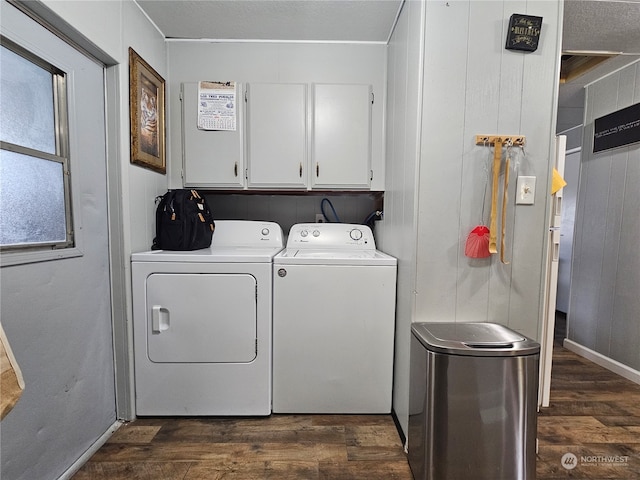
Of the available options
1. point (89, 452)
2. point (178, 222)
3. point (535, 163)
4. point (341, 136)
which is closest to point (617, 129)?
point (535, 163)

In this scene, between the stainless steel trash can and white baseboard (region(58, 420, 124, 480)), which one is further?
white baseboard (region(58, 420, 124, 480))

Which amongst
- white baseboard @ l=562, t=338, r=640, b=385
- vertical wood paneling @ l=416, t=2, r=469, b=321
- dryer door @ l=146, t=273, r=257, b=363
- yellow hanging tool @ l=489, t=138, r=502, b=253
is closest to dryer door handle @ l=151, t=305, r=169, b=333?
dryer door @ l=146, t=273, r=257, b=363

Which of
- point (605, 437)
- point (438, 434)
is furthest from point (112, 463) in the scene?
point (605, 437)

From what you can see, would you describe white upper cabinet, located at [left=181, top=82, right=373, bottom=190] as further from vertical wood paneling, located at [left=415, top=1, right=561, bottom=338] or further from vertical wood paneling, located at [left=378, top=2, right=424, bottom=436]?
vertical wood paneling, located at [left=415, top=1, right=561, bottom=338]

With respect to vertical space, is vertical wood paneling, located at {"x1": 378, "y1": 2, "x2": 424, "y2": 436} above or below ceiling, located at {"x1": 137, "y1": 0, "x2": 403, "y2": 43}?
below

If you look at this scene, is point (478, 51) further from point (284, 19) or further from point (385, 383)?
point (385, 383)

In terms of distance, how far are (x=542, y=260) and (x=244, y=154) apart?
177cm

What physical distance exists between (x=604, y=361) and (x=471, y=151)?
7.37 ft

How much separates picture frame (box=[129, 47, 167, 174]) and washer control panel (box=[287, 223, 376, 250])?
971mm

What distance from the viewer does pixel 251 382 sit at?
158cm

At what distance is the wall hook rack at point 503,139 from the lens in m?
1.29

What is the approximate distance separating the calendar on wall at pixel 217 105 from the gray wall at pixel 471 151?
1.13m

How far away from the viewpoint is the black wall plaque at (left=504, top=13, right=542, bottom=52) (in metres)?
1.24

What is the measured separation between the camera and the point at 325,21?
1719 millimetres
